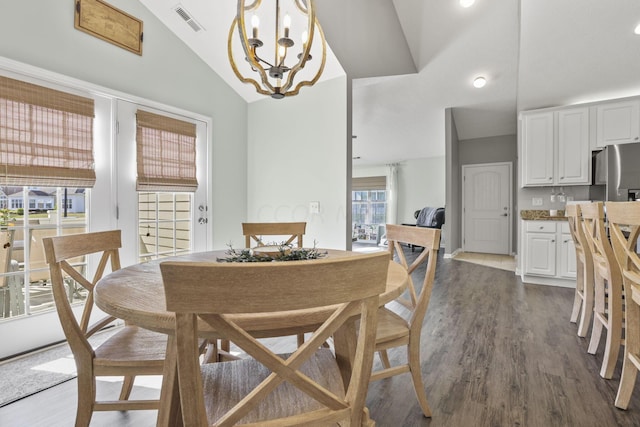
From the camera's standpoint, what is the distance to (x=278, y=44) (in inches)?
61.7

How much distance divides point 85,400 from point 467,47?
5.01 metres

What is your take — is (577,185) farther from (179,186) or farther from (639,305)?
(179,186)

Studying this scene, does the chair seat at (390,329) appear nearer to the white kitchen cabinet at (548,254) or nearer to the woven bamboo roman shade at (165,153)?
the woven bamboo roman shade at (165,153)

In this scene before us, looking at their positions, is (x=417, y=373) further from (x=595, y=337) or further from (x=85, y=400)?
(x=595, y=337)

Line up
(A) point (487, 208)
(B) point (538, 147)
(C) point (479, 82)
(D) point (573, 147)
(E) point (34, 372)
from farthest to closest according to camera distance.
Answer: (A) point (487, 208)
(C) point (479, 82)
(B) point (538, 147)
(D) point (573, 147)
(E) point (34, 372)

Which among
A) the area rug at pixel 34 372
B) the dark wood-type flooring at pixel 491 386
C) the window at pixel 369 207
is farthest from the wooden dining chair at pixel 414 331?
the window at pixel 369 207

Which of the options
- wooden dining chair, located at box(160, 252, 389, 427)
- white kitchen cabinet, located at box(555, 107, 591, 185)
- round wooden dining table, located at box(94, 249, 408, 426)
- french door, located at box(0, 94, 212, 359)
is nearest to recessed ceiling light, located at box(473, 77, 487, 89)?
white kitchen cabinet, located at box(555, 107, 591, 185)

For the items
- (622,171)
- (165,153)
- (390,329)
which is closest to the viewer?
(390,329)

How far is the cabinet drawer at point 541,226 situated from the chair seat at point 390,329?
10.8 ft

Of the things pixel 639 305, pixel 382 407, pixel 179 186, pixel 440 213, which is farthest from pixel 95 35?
pixel 440 213

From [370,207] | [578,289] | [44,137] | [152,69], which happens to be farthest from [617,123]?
[370,207]

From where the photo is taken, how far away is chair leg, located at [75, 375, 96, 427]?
3.66 feet

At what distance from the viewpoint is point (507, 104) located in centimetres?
548

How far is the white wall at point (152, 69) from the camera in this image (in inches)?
80.0
